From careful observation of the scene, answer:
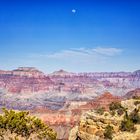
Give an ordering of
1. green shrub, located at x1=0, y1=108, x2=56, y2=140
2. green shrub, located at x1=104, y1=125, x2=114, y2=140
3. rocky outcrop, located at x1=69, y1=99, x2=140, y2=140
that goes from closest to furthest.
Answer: rocky outcrop, located at x1=69, y1=99, x2=140, y2=140, green shrub, located at x1=104, y1=125, x2=114, y2=140, green shrub, located at x1=0, y1=108, x2=56, y2=140

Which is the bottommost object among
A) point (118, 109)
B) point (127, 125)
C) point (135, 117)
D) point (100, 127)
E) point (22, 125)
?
point (22, 125)

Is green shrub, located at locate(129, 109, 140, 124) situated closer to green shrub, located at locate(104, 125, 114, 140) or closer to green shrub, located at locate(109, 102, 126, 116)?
green shrub, located at locate(104, 125, 114, 140)

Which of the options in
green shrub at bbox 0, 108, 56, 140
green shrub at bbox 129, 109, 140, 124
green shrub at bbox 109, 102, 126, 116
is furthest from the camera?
green shrub at bbox 109, 102, 126, 116

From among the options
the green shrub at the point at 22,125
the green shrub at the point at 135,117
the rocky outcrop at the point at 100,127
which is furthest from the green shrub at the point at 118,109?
the green shrub at the point at 22,125

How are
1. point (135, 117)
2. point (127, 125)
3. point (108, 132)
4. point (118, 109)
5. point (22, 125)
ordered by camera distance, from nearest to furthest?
1. point (127, 125)
2. point (108, 132)
3. point (135, 117)
4. point (22, 125)
5. point (118, 109)

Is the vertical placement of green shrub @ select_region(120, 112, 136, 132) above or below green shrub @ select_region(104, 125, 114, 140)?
above

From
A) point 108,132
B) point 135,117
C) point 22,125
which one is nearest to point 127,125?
point 108,132

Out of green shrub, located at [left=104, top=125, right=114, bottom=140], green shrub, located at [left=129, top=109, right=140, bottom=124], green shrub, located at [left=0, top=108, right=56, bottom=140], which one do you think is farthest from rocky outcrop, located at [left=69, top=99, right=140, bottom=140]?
green shrub, located at [left=0, top=108, right=56, bottom=140]

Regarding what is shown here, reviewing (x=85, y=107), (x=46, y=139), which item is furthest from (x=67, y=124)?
(x=46, y=139)

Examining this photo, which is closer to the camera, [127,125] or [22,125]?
[127,125]

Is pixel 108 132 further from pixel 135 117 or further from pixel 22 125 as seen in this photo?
pixel 22 125

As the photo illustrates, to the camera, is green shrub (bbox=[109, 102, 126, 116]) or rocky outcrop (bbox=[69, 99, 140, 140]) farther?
green shrub (bbox=[109, 102, 126, 116])

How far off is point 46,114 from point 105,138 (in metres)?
130

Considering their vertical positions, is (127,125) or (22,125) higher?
(127,125)
